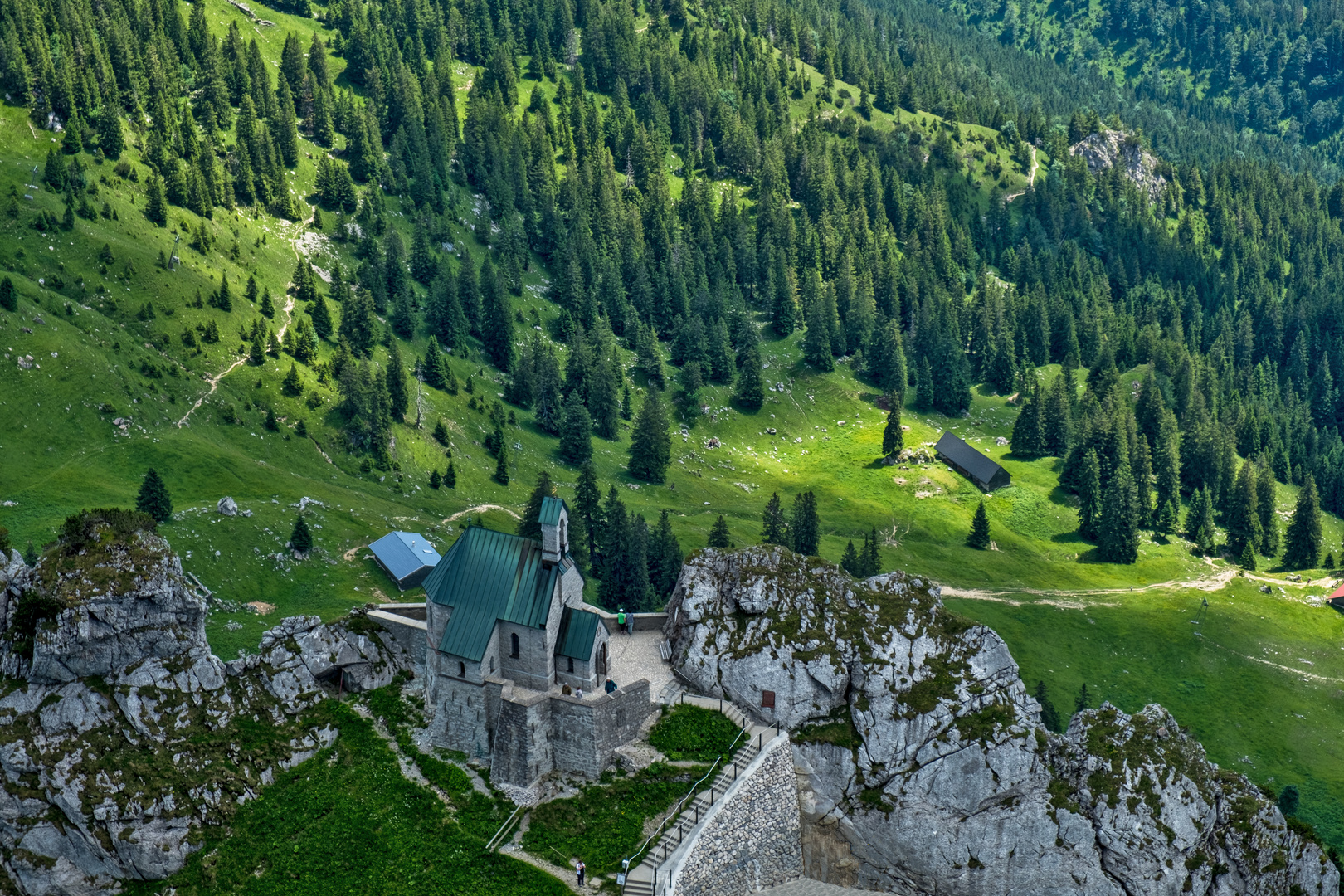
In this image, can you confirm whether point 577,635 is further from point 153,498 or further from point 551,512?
point 153,498

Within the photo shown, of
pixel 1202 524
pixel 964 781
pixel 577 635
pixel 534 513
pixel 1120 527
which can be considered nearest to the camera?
pixel 577 635

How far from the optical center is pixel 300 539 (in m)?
107

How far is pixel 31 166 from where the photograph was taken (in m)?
154

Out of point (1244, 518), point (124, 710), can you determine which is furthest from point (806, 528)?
point (124, 710)

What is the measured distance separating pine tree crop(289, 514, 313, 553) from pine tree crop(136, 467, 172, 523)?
11.5 metres


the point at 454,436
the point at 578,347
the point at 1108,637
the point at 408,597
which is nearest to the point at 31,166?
the point at 454,436

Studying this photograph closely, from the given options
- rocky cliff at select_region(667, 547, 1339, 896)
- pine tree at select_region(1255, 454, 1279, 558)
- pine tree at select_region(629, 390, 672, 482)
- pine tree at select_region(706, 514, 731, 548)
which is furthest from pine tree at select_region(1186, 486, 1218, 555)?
rocky cliff at select_region(667, 547, 1339, 896)

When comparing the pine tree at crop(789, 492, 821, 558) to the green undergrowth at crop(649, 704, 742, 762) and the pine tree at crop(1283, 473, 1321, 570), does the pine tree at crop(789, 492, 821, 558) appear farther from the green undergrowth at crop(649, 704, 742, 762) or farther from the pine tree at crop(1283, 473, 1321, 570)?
the pine tree at crop(1283, 473, 1321, 570)

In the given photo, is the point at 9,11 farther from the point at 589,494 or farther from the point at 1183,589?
the point at 1183,589

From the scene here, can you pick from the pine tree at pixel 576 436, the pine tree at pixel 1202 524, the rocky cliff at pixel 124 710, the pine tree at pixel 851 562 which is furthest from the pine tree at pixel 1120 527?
the rocky cliff at pixel 124 710

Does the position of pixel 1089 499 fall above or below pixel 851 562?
below

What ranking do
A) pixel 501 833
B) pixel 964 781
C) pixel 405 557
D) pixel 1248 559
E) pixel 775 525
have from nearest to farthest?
pixel 501 833 → pixel 964 781 → pixel 405 557 → pixel 775 525 → pixel 1248 559

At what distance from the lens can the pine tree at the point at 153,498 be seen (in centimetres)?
9919

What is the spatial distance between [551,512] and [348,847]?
2407cm
